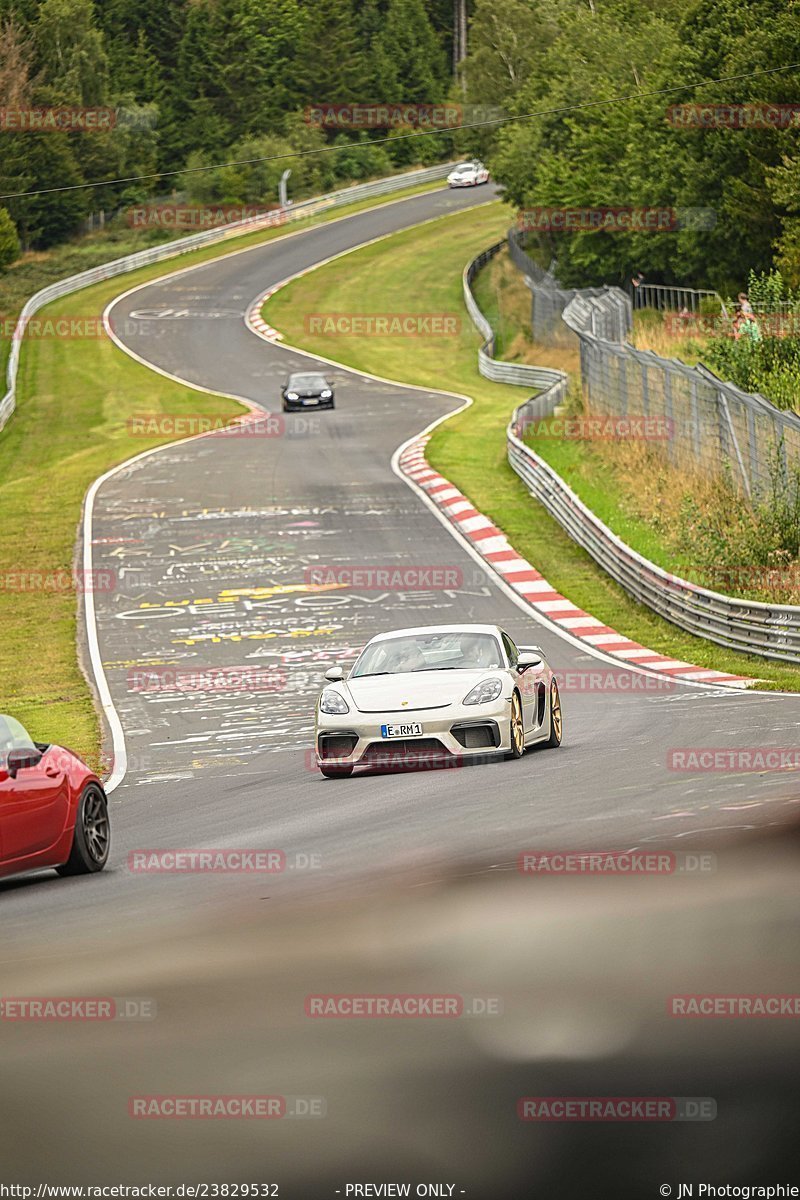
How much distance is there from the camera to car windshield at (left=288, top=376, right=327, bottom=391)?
52.6 m

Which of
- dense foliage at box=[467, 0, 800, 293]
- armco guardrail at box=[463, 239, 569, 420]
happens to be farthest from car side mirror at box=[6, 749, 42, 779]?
armco guardrail at box=[463, 239, 569, 420]

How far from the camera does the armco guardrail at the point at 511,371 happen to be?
4466 cm

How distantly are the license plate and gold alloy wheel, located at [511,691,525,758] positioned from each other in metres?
0.84

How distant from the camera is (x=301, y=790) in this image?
14555 millimetres

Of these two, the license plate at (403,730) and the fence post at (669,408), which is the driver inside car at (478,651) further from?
the fence post at (669,408)

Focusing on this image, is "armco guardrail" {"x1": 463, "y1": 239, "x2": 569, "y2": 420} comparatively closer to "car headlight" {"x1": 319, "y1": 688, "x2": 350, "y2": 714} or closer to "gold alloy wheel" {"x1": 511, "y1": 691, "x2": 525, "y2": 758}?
"gold alloy wheel" {"x1": 511, "y1": 691, "x2": 525, "y2": 758}

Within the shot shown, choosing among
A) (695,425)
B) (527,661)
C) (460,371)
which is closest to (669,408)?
(695,425)

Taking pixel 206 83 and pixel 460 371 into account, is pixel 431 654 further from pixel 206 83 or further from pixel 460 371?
pixel 206 83

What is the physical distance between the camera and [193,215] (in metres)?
99.5

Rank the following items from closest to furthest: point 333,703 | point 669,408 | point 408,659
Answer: point 333,703 < point 408,659 < point 669,408

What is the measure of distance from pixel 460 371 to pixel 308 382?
991 cm

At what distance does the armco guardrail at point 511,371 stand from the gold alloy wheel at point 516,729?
93.4 ft

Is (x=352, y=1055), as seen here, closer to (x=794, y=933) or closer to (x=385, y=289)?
(x=794, y=933)

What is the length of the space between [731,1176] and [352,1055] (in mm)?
1651
